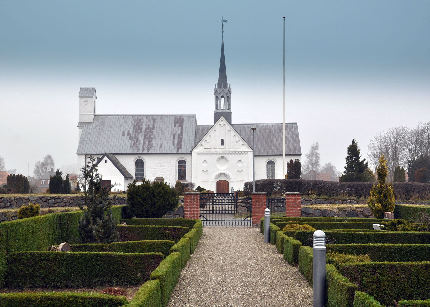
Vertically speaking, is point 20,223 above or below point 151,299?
above

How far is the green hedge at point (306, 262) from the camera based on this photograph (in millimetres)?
9289

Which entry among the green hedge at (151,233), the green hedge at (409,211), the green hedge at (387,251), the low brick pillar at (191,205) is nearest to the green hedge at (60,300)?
the green hedge at (387,251)

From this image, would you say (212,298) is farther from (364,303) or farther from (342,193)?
(342,193)

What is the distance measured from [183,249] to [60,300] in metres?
4.41

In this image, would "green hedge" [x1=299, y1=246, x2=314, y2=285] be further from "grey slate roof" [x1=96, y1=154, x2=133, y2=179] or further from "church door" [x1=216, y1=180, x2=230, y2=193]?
"church door" [x1=216, y1=180, x2=230, y2=193]

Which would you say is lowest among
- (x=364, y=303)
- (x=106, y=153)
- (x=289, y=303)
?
(x=289, y=303)

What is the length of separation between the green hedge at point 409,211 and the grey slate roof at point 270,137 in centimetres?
2319

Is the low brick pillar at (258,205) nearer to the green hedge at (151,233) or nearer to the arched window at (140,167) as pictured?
the green hedge at (151,233)

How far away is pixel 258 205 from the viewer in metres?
20.1

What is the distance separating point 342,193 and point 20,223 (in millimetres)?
20221

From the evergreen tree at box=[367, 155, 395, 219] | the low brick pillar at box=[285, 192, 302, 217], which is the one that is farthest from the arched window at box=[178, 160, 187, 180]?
the evergreen tree at box=[367, 155, 395, 219]

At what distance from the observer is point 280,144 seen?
4391 centimetres

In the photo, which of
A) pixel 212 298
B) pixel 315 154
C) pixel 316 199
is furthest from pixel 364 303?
pixel 315 154

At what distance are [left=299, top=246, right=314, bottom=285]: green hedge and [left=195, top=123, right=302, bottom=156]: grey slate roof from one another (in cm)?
3275
